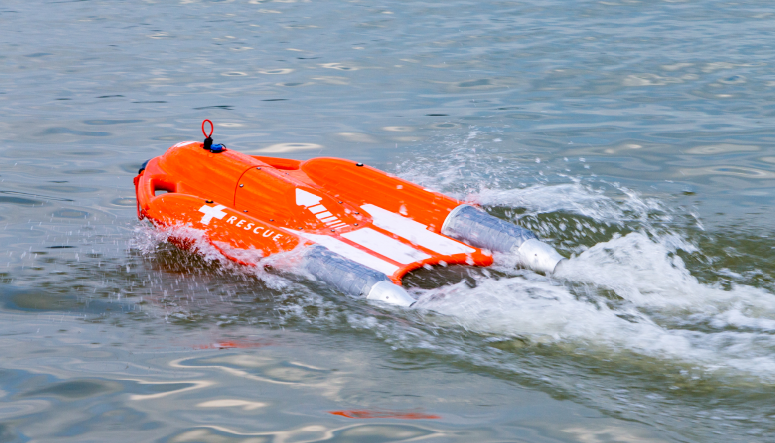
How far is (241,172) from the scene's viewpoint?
499cm

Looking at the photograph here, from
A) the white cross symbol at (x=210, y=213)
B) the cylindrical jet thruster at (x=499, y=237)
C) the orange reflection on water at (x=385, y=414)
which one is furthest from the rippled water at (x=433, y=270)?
the white cross symbol at (x=210, y=213)

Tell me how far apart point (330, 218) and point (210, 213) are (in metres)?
0.75

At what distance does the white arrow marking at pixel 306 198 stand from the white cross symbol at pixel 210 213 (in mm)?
491

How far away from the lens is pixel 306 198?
15.6 ft

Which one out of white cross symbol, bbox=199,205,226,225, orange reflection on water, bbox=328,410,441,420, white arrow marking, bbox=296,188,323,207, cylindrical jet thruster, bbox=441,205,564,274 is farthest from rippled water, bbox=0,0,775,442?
white arrow marking, bbox=296,188,323,207

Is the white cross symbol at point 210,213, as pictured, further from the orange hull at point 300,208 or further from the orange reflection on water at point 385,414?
the orange reflection on water at point 385,414

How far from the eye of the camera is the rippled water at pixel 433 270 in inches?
110

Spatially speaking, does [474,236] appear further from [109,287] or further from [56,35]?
[56,35]

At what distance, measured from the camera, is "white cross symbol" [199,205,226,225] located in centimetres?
451

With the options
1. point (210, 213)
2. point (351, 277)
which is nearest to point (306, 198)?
point (210, 213)

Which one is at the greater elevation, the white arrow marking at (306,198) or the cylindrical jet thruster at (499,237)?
the white arrow marking at (306,198)

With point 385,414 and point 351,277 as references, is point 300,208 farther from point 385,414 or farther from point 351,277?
point 385,414

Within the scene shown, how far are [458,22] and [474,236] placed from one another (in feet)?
28.2

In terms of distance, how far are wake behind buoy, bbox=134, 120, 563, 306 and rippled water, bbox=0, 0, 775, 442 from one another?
0.15m
